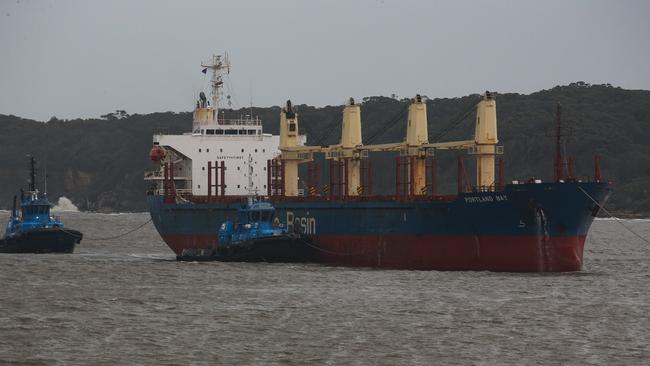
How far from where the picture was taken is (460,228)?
158 feet

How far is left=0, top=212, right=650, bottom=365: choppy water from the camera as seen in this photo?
2922cm

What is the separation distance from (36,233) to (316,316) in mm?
27969

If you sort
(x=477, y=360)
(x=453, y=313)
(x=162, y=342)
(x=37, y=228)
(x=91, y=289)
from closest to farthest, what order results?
(x=477, y=360) → (x=162, y=342) → (x=453, y=313) → (x=91, y=289) → (x=37, y=228)

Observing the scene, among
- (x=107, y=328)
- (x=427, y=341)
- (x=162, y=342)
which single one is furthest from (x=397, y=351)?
(x=107, y=328)

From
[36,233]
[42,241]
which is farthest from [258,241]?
[42,241]

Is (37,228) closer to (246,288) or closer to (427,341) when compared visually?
(246,288)

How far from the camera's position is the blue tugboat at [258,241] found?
51.5m

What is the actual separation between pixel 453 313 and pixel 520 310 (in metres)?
1.87

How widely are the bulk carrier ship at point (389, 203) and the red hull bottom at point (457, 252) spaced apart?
0.04 meters

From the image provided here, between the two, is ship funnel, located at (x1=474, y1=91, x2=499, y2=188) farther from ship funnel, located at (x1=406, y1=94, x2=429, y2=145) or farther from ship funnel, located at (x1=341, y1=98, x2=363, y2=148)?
ship funnel, located at (x1=341, y1=98, x2=363, y2=148)

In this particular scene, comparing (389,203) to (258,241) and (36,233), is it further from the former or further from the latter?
(36,233)

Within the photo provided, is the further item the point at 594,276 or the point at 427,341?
the point at 594,276

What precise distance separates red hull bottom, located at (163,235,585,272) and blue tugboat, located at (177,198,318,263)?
4.45 ft

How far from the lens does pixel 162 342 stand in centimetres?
3056
